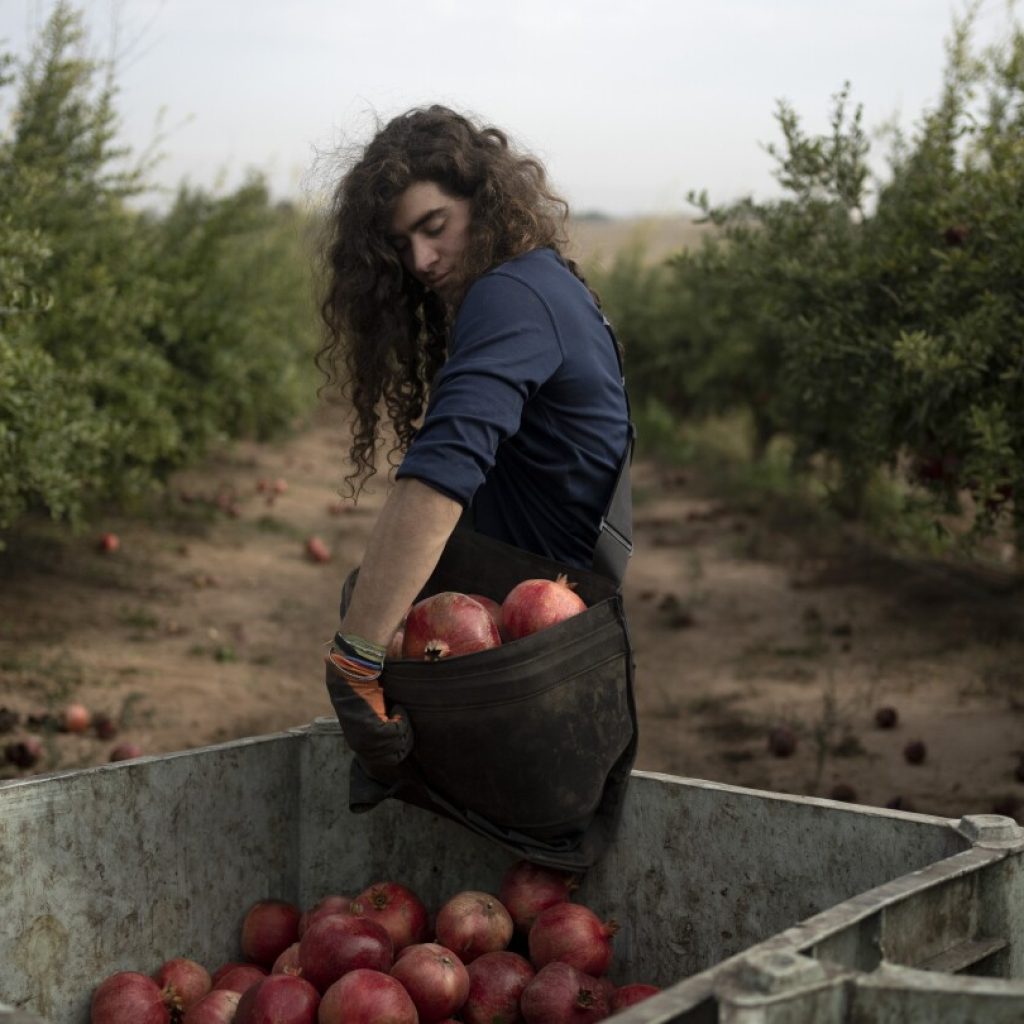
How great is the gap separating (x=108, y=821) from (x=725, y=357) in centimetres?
1081

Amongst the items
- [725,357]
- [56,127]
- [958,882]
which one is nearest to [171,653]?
[56,127]

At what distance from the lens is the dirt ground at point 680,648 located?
5633mm

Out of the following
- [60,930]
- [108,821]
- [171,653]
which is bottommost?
[171,653]

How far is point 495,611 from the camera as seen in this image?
248 cm

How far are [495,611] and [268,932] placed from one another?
854 millimetres

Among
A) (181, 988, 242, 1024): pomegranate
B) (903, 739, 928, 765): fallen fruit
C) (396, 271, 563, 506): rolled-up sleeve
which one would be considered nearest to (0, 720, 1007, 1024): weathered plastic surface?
(181, 988, 242, 1024): pomegranate

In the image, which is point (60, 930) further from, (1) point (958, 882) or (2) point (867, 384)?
(2) point (867, 384)

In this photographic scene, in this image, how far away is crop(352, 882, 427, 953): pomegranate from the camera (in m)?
2.53

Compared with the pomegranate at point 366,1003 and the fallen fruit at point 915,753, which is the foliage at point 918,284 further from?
the pomegranate at point 366,1003

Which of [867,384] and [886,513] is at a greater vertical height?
[867,384]

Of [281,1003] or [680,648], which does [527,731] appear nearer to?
[281,1003]

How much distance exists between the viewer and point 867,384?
505 centimetres

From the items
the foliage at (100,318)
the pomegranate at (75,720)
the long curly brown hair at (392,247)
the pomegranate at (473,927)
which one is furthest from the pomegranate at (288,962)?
the pomegranate at (75,720)

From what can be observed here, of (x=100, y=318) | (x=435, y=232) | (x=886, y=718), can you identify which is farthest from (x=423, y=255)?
(x=100, y=318)
